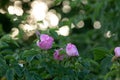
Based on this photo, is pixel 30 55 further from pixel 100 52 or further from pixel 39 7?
pixel 39 7

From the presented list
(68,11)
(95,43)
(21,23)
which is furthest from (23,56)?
(68,11)

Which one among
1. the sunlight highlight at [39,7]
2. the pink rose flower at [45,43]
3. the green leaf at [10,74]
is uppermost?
the sunlight highlight at [39,7]

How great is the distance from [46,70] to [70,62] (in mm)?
138

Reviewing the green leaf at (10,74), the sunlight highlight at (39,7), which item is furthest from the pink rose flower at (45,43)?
the sunlight highlight at (39,7)

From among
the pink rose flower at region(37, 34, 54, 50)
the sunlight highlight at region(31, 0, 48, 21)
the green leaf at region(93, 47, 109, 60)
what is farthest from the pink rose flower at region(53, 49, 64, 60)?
the sunlight highlight at region(31, 0, 48, 21)

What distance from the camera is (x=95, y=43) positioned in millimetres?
4984

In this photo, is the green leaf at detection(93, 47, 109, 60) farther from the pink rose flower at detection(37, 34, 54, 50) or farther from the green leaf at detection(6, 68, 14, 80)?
the green leaf at detection(6, 68, 14, 80)

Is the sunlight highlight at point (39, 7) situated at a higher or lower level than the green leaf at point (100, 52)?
higher

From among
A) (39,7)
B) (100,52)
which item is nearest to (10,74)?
(100,52)

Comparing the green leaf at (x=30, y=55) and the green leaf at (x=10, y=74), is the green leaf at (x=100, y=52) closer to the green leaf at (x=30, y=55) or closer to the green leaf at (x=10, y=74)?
the green leaf at (x=30, y=55)

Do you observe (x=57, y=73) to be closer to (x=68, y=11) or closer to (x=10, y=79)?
(x=10, y=79)

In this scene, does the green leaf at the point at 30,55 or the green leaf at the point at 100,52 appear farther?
the green leaf at the point at 100,52

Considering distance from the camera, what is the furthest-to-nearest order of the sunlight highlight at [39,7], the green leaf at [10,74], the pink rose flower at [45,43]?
the sunlight highlight at [39,7]
the pink rose flower at [45,43]
the green leaf at [10,74]

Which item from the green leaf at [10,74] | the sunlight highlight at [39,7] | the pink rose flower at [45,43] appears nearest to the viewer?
the green leaf at [10,74]
